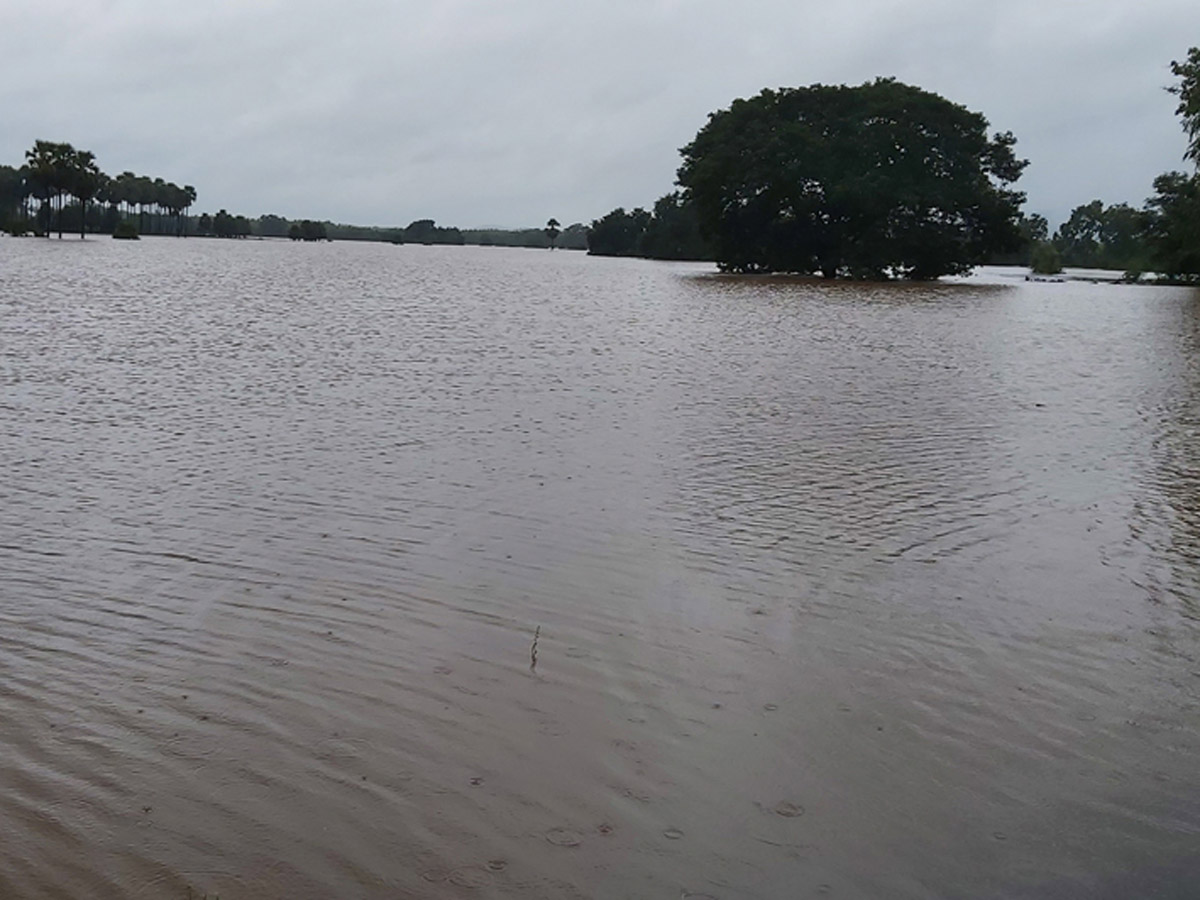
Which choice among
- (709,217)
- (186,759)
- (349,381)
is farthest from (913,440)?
(709,217)

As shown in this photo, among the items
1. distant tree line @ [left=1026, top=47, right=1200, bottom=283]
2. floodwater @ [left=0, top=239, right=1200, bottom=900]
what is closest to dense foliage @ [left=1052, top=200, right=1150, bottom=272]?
distant tree line @ [left=1026, top=47, right=1200, bottom=283]

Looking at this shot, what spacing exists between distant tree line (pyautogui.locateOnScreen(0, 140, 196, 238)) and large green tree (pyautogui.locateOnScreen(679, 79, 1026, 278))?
223ft

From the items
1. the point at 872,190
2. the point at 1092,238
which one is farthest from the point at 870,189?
the point at 1092,238

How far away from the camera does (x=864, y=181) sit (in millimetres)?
61688

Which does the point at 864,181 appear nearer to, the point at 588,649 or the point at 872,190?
the point at 872,190

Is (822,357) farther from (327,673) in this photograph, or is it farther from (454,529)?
(327,673)

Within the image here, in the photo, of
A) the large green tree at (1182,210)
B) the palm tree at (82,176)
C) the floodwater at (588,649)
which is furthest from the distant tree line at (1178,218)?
the palm tree at (82,176)

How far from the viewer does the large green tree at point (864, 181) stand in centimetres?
6256

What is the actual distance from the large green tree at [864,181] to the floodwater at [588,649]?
5019cm

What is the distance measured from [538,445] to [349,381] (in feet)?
17.6

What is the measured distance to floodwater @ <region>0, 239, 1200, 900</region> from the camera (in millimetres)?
4121

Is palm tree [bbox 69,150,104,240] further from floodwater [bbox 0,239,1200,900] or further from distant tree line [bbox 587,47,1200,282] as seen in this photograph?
floodwater [bbox 0,239,1200,900]

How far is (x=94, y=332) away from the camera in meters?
22.4

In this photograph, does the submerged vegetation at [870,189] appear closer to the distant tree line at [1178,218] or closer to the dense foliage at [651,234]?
the distant tree line at [1178,218]
